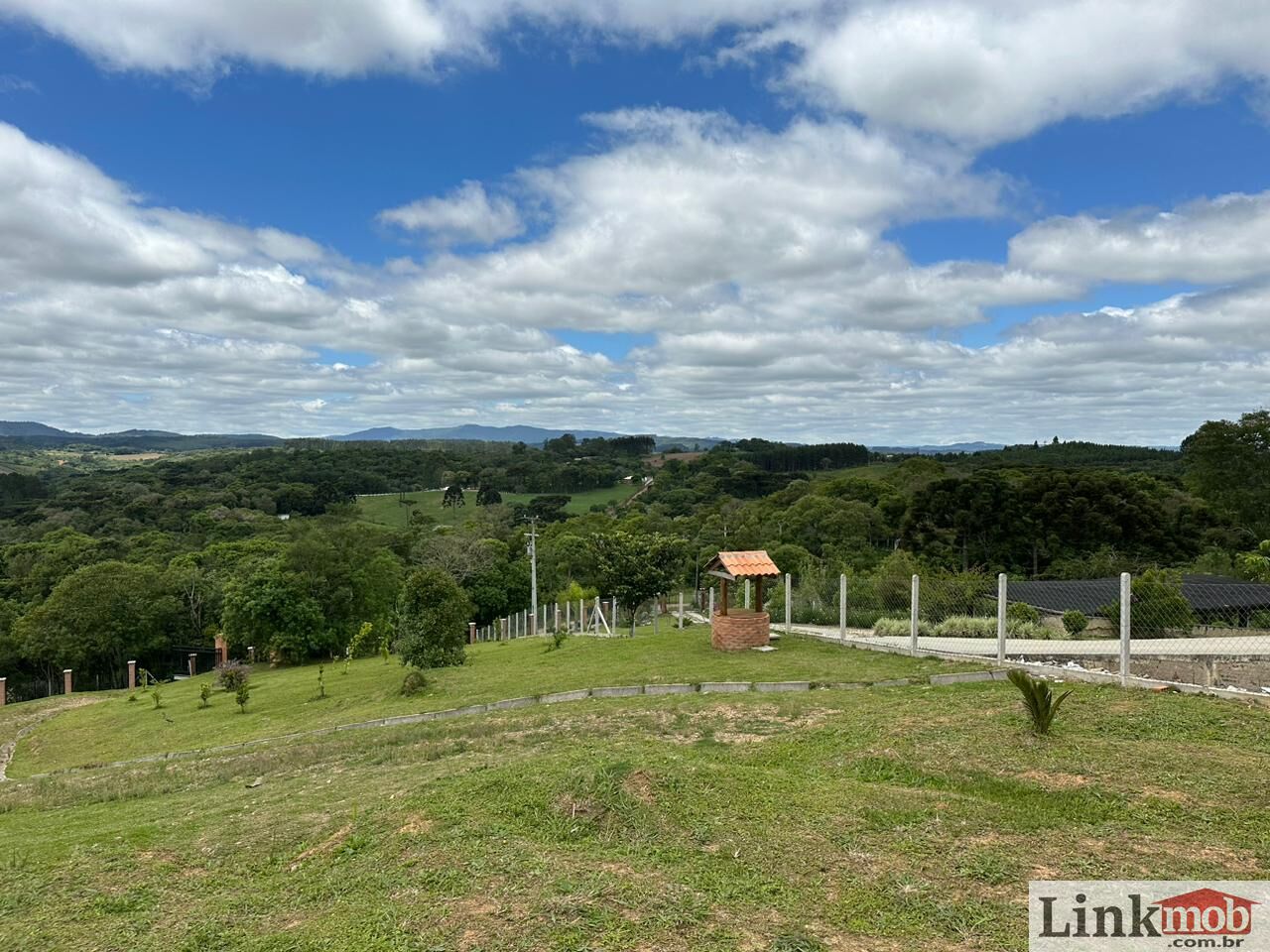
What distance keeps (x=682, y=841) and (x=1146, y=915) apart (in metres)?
2.73

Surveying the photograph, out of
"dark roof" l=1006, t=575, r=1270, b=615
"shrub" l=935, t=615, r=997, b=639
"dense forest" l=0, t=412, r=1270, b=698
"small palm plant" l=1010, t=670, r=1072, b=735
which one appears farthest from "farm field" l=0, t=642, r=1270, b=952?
"dark roof" l=1006, t=575, r=1270, b=615

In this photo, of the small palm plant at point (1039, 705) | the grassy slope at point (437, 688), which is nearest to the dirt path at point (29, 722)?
the grassy slope at point (437, 688)

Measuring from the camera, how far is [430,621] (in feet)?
53.9

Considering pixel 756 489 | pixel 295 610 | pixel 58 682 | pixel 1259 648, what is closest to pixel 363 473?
pixel 756 489

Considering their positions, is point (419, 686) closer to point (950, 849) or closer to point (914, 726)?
point (914, 726)

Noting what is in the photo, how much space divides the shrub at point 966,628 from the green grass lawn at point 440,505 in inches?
2529

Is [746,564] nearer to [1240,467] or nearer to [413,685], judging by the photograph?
[413,685]

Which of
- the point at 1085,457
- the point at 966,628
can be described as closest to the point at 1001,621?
the point at 966,628

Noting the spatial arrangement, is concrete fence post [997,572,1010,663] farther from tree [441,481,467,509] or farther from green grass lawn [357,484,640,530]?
tree [441,481,467,509]

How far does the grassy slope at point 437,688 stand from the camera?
1259cm

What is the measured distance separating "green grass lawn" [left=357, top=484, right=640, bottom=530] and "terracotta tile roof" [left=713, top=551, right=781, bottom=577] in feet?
204

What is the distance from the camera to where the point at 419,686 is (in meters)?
14.1

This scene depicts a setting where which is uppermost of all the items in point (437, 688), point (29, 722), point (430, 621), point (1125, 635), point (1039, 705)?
point (1125, 635)

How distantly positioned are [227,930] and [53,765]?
12.8 metres
